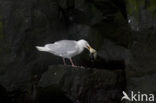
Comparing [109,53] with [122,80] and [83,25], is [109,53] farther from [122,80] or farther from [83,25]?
[122,80]

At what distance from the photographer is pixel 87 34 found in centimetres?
694

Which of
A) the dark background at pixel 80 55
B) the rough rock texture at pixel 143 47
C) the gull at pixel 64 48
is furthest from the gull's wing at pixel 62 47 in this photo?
the rough rock texture at pixel 143 47

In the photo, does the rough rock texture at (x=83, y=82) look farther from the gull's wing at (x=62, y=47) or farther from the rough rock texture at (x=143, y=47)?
the rough rock texture at (x=143, y=47)

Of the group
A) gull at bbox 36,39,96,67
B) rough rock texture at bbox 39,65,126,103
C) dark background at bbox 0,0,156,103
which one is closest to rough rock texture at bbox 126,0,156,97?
dark background at bbox 0,0,156,103

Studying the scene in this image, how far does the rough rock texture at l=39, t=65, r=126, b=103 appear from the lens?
554 centimetres

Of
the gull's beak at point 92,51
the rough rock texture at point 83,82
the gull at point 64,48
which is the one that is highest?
the gull at point 64,48

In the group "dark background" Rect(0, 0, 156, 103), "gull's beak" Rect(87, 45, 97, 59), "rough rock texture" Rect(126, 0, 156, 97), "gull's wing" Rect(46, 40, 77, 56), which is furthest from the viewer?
"gull's beak" Rect(87, 45, 97, 59)

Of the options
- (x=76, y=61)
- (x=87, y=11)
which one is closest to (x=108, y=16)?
(x=87, y=11)

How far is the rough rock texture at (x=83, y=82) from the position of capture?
5.54m

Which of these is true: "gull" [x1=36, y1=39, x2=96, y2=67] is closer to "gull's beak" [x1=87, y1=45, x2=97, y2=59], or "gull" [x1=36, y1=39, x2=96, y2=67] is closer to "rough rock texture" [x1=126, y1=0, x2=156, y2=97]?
"gull's beak" [x1=87, y1=45, x2=97, y2=59]

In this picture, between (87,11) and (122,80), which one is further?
(87,11)

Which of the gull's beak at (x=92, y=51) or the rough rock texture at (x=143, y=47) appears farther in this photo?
the gull's beak at (x=92, y=51)

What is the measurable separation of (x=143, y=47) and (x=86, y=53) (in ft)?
6.75

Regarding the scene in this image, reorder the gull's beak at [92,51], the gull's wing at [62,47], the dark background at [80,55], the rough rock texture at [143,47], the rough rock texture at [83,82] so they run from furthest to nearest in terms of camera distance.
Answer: the gull's beak at [92,51] → the gull's wing at [62,47] → the rough rock texture at [83,82] → the dark background at [80,55] → the rough rock texture at [143,47]
